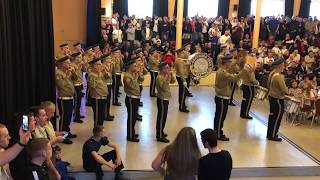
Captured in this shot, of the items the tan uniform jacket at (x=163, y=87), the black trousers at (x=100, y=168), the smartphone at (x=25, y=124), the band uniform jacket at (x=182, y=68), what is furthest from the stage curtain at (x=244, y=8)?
the smartphone at (x=25, y=124)

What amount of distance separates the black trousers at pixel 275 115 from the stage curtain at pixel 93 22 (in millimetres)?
8372

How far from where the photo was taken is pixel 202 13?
21.6m

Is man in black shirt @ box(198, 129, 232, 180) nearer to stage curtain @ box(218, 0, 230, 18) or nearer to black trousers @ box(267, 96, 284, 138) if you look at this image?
black trousers @ box(267, 96, 284, 138)

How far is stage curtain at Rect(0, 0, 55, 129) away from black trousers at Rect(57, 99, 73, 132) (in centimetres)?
29

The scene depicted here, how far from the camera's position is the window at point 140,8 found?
20516mm

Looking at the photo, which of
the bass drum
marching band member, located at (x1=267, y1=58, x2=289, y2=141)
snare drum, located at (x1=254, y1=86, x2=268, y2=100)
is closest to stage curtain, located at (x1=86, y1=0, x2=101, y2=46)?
the bass drum

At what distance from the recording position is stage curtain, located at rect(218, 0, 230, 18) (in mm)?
21391

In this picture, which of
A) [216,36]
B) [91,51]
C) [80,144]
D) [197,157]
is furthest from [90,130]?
[216,36]

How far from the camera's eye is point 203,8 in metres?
21.6

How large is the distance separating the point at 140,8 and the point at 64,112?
13.8 meters

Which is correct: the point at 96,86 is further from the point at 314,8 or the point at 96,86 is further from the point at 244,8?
the point at 314,8

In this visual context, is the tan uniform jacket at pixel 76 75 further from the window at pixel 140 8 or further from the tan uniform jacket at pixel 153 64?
the window at pixel 140 8

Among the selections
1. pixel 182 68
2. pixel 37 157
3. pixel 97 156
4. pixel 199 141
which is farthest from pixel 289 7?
pixel 37 157

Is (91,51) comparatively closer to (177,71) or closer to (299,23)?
(177,71)
